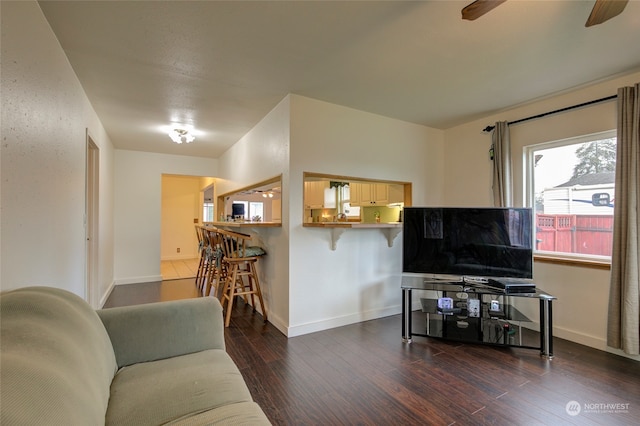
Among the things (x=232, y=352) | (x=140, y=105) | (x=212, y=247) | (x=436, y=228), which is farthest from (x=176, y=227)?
(x=436, y=228)

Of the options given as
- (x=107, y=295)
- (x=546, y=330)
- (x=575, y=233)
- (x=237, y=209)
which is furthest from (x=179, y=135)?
(x=575, y=233)

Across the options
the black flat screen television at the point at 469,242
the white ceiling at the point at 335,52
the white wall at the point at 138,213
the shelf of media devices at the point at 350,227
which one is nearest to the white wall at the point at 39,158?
the white ceiling at the point at 335,52

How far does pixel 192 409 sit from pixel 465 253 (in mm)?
2657

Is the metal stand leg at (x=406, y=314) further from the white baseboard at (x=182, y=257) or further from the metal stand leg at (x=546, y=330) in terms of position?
the white baseboard at (x=182, y=257)

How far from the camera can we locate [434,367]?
227 centimetres

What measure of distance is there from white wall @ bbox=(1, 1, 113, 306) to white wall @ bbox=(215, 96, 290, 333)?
5.88 feet

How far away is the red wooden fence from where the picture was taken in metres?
2.68

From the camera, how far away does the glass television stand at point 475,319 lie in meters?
2.56

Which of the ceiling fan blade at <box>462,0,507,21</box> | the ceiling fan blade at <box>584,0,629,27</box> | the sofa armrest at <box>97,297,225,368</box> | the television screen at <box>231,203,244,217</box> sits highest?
the ceiling fan blade at <box>462,0,507,21</box>

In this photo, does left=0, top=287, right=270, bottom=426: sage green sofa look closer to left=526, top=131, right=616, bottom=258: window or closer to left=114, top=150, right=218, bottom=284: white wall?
left=526, top=131, right=616, bottom=258: window

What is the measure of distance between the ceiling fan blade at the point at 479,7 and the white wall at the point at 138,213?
5.51 meters

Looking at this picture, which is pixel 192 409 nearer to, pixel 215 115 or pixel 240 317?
pixel 240 317

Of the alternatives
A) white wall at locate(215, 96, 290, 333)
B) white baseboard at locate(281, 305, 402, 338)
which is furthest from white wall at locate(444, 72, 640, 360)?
white wall at locate(215, 96, 290, 333)

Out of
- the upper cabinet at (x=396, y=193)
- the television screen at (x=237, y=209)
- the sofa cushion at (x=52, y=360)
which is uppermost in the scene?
the upper cabinet at (x=396, y=193)
